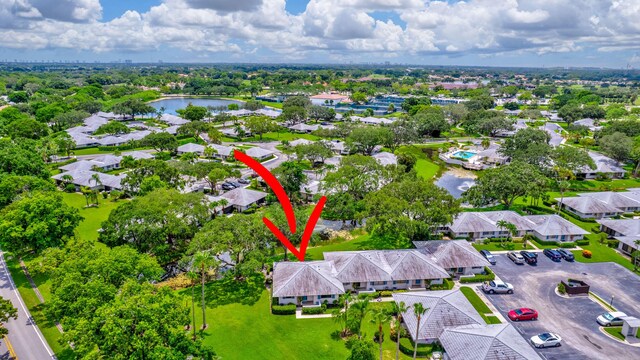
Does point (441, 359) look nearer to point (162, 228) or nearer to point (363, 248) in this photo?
point (363, 248)

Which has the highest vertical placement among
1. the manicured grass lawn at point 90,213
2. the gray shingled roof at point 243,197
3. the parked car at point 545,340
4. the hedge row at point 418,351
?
the gray shingled roof at point 243,197

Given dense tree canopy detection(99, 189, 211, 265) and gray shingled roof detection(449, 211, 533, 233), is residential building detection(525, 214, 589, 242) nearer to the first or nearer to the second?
gray shingled roof detection(449, 211, 533, 233)

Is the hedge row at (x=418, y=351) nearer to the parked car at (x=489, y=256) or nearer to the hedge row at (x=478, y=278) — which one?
the hedge row at (x=478, y=278)

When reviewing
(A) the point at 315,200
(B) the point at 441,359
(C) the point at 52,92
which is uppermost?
(C) the point at 52,92

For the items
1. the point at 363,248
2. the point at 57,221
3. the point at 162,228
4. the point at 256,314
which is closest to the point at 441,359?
the point at 256,314

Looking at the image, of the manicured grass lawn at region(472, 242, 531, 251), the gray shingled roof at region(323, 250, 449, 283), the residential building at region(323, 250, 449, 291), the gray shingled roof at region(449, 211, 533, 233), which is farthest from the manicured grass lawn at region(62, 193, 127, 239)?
the manicured grass lawn at region(472, 242, 531, 251)

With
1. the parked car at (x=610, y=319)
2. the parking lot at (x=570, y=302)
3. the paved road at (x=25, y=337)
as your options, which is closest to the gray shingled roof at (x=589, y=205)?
the parking lot at (x=570, y=302)
